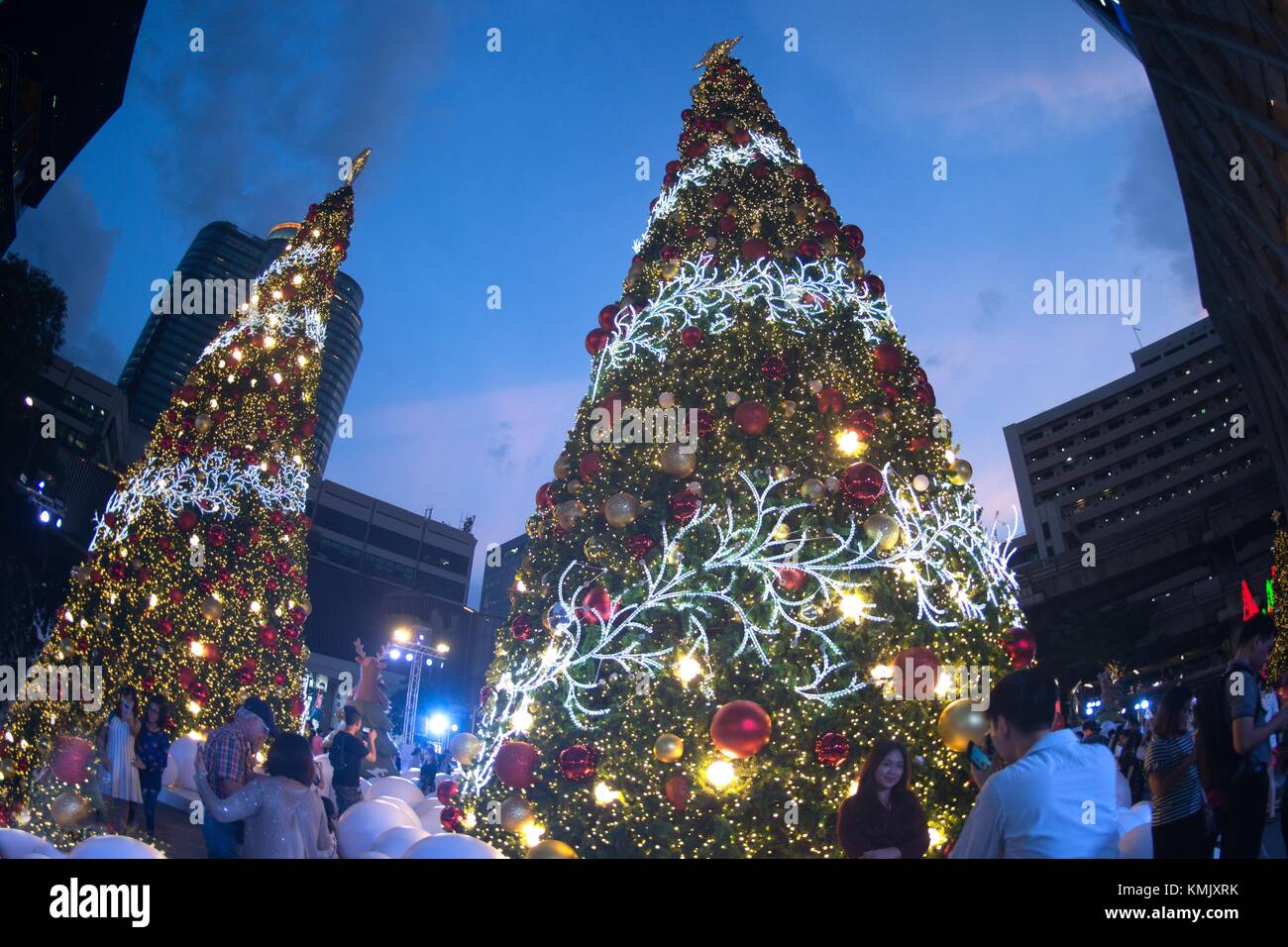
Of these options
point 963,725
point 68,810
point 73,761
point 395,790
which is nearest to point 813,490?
point 963,725

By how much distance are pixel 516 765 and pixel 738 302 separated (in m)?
3.81

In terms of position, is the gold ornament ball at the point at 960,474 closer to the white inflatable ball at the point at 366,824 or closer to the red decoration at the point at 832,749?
the red decoration at the point at 832,749

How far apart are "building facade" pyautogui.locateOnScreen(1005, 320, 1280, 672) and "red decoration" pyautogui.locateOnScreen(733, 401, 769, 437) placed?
2735 cm

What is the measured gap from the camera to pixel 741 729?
13.3ft

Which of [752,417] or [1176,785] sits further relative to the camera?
[752,417]

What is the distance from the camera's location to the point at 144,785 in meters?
7.34

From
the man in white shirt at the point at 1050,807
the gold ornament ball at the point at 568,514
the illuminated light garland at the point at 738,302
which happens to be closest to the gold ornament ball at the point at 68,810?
the gold ornament ball at the point at 568,514

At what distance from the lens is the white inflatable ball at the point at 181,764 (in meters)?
8.45

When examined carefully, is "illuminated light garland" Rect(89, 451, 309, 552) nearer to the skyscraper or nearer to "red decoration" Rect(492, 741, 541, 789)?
"red decoration" Rect(492, 741, 541, 789)

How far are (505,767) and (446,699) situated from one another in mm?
36566

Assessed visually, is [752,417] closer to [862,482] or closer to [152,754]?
[862,482]

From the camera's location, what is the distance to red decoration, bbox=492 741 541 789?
445 cm

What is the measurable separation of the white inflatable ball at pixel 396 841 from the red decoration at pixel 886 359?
15.5ft
